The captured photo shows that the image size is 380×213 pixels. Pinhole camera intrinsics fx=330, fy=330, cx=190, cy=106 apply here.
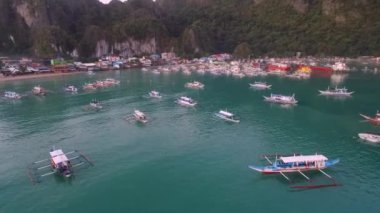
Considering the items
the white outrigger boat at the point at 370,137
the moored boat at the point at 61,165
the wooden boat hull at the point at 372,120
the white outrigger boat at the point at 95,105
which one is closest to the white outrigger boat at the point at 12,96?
the white outrigger boat at the point at 95,105

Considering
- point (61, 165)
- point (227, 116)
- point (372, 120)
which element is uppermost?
point (372, 120)

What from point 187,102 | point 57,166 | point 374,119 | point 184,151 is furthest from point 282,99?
point 57,166

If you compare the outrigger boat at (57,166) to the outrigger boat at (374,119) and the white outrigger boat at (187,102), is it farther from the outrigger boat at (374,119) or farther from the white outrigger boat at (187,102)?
the outrigger boat at (374,119)

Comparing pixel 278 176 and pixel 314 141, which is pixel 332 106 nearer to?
pixel 314 141

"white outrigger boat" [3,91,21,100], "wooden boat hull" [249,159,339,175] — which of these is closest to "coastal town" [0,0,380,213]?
"wooden boat hull" [249,159,339,175]

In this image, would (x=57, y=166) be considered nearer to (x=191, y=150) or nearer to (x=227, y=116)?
(x=191, y=150)

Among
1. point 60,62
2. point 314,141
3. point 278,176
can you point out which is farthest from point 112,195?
point 60,62

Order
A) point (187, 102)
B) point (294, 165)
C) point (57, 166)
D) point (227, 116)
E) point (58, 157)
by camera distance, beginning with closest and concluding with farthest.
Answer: point (294, 165)
point (57, 166)
point (58, 157)
point (227, 116)
point (187, 102)
